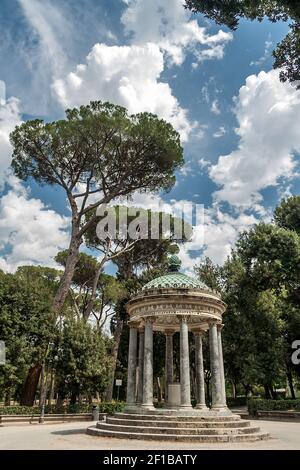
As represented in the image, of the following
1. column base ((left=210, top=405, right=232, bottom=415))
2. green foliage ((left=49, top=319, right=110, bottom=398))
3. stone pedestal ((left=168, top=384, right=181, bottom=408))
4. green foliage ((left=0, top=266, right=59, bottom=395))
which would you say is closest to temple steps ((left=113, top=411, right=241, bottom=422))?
column base ((left=210, top=405, right=232, bottom=415))

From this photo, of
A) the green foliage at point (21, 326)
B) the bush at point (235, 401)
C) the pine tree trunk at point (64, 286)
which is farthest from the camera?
the bush at point (235, 401)

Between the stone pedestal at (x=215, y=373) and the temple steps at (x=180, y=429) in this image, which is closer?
the temple steps at (x=180, y=429)

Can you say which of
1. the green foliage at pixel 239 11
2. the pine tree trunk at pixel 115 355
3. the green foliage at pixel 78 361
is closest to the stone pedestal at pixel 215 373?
the green foliage at pixel 239 11

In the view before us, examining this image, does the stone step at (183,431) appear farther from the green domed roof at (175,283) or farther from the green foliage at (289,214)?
the green foliage at (289,214)

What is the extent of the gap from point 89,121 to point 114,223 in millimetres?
10780

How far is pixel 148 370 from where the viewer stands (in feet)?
50.2

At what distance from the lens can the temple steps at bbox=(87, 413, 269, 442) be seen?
1245 cm

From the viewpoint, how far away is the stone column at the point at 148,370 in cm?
1467

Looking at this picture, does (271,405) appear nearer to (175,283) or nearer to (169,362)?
(169,362)

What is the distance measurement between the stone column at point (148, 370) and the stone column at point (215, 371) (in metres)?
2.59

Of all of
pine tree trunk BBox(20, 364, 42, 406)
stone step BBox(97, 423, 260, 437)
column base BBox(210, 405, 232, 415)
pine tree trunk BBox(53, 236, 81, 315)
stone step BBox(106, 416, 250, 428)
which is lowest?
stone step BBox(97, 423, 260, 437)

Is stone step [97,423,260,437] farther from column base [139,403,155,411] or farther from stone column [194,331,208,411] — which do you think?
stone column [194,331,208,411]

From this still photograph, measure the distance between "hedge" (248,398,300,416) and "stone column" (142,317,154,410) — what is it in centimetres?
1812

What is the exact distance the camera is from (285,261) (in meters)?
30.4
